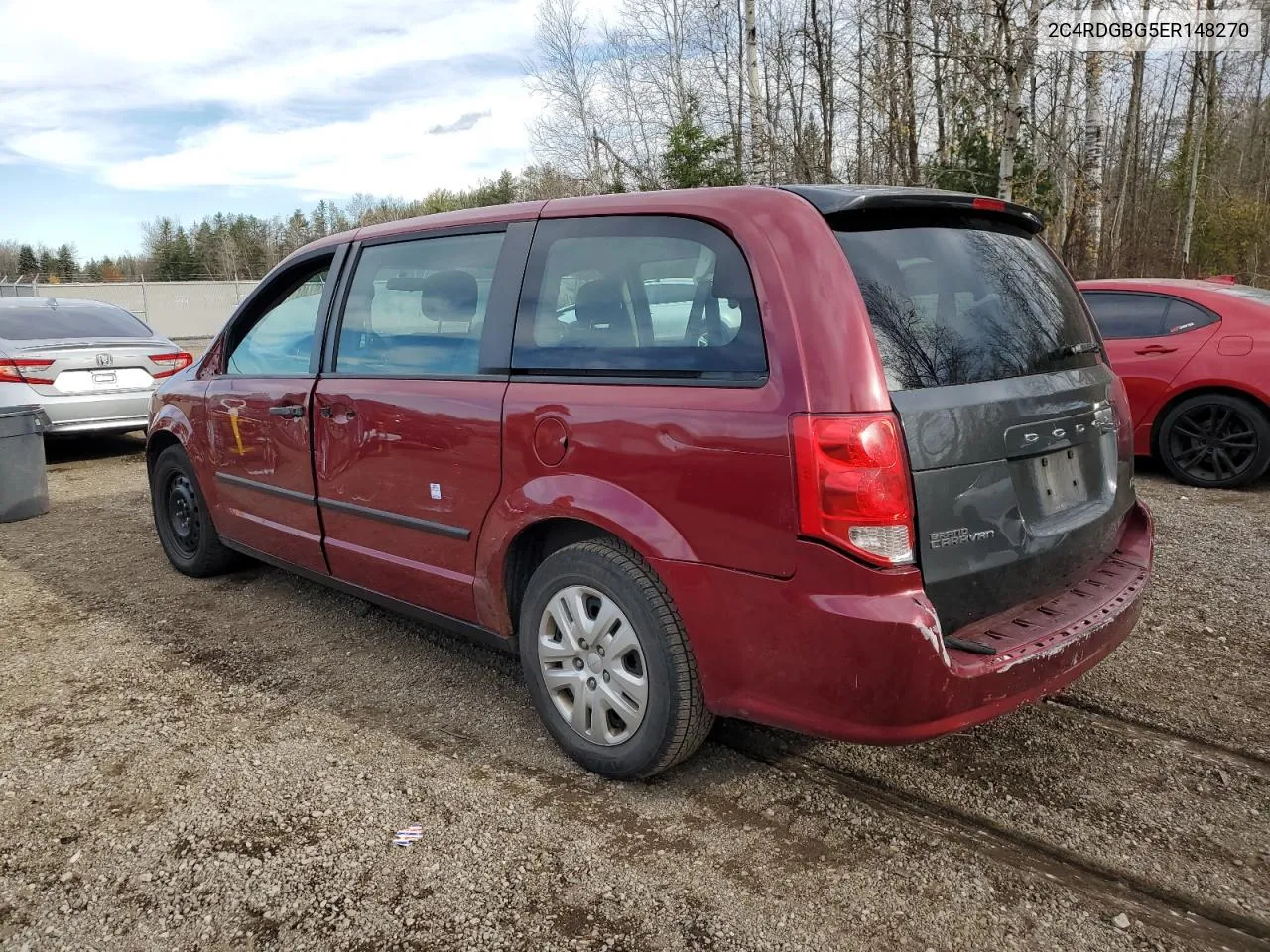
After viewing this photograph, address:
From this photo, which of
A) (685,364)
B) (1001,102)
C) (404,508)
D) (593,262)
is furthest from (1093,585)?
(1001,102)

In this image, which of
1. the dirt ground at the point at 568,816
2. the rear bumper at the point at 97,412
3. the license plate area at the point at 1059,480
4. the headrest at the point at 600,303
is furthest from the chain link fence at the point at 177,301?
the license plate area at the point at 1059,480

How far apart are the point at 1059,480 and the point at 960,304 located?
59 cm

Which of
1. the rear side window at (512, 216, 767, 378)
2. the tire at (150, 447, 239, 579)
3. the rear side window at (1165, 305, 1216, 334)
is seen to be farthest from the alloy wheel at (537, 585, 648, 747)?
the rear side window at (1165, 305, 1216, 334)

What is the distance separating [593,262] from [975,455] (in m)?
1.32

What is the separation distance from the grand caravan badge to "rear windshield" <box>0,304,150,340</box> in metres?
9.03

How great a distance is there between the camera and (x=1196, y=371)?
21.0ft

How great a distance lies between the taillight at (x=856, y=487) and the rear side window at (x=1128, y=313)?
17.7ft

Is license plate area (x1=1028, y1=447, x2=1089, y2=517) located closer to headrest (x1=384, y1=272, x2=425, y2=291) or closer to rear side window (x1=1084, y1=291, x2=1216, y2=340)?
headrest (x1=384, y1=272, x2=425, y2=291)

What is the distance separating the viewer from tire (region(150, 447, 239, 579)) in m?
4.91

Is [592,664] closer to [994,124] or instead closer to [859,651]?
[859,651]

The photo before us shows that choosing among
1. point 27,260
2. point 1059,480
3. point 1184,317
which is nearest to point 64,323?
point 1059,480

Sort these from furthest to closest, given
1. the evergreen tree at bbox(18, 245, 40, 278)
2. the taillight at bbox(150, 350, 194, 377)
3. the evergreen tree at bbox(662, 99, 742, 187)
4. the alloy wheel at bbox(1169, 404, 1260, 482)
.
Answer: the evergreen tree at bbox(18, 245, 40, 278), the evergreen tree at bbox(662, 99, 742, 187), the taillight at bbox(150, 350, 194, 377), the alloy wheel at bbox(1169, 404, 1260, 482)

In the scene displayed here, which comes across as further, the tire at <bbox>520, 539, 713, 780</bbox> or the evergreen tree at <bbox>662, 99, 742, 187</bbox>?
the evergreen tree at <bbox>662, 99, 742, 187</bbox>

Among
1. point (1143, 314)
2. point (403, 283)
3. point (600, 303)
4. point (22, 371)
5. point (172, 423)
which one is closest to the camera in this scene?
point (600, 303)
